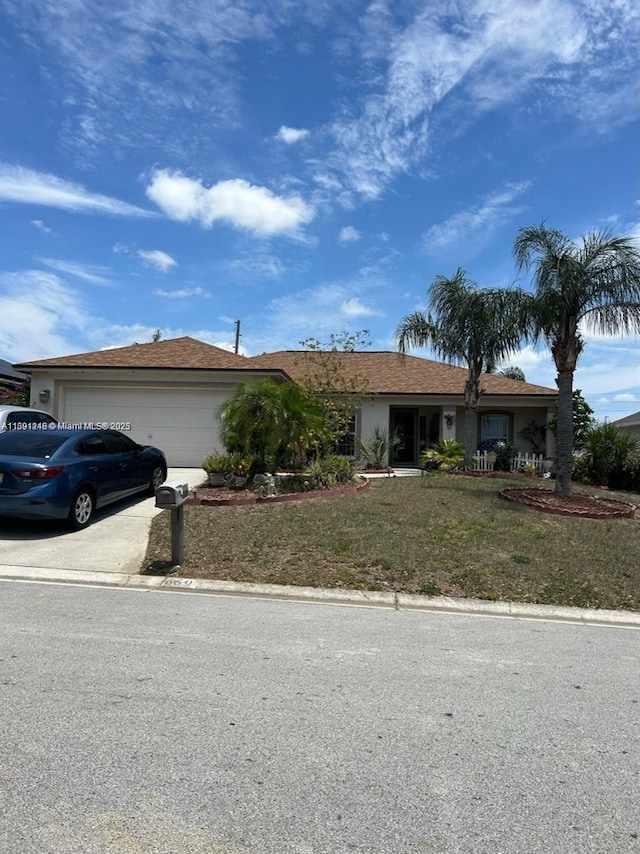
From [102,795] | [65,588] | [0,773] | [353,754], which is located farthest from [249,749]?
[65,588]

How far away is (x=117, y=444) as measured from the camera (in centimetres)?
1027

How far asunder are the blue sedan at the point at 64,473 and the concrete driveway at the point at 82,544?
33cm

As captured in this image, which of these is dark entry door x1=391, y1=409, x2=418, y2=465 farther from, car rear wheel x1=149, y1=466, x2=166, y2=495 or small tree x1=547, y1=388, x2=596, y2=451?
car rear wheel x1=149, y1=466, x2=166, y2=495

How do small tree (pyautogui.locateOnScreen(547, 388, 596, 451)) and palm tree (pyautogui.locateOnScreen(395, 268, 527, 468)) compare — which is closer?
palm tree (pyautogui.locateOnScreen(395, 268, 527, 468))

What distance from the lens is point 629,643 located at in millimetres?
5207

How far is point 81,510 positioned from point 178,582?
2922 mm

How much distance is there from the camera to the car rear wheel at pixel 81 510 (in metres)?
8.55

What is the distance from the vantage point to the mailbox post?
267 inches

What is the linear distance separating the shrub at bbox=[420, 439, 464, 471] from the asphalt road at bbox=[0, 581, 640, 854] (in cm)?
1229

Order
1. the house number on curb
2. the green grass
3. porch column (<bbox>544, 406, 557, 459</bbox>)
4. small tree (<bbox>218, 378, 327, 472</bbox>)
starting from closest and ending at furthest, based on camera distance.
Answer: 1. the house number on curb
2. the green grass
3. small tree (<bbox>218, 378, 327, 472</bbox>)
4. porch column (<bbox>544, 406, 557, 459</bbox>)

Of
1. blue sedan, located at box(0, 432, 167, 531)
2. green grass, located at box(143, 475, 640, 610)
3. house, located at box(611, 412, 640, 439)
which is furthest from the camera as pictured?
house, located at box(611, 412, 640, 439)

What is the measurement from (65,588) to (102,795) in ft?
13.4

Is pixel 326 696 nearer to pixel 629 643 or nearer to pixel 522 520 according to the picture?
pixel 629 643

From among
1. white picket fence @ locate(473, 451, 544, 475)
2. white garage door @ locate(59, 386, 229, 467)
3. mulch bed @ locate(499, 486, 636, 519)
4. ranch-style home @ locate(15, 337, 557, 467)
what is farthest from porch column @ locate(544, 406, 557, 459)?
white garage door @ locate(59, 386, 229, 467)
